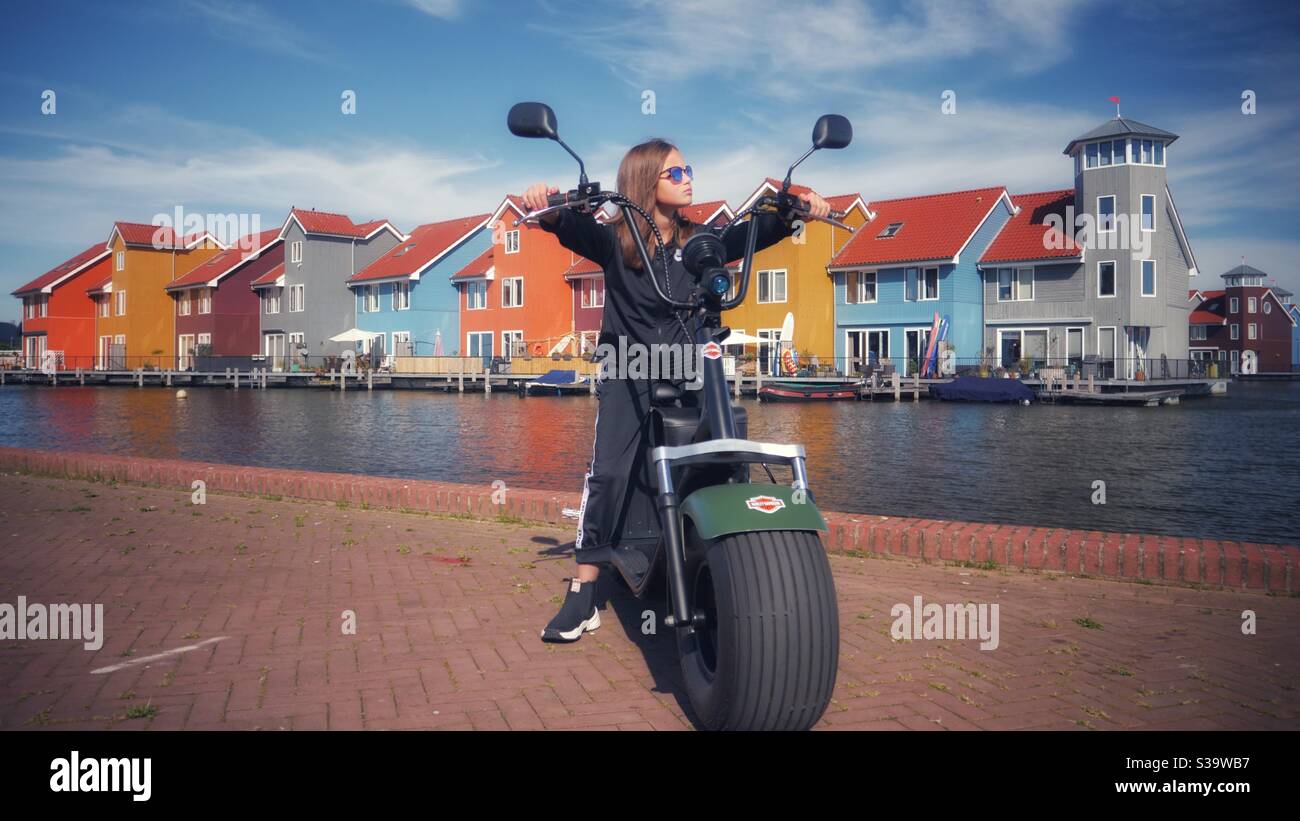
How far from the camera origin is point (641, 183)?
419 cm

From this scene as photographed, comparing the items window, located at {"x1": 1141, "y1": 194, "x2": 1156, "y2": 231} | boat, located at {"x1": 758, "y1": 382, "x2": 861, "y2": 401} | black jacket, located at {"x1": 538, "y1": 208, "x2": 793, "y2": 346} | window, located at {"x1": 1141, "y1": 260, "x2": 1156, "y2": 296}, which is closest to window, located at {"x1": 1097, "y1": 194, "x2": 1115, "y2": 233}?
window, located at {"x1": 1141, "y1": 194, "x2": 1156, "y2": 231}

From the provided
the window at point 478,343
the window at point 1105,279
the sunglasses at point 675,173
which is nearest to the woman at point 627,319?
the sunglasses at point 675,173

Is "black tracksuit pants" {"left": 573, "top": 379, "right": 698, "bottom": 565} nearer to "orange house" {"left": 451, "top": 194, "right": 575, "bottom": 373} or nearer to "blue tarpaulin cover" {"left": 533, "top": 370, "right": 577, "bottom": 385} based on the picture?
"blue tarpaulin cover" {"left": 533, "top": 370, "right": 577, "bottom": 385}

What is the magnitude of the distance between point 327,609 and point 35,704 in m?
1.45

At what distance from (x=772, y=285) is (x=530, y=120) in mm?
47872

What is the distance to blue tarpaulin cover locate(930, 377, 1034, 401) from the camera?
121 feet

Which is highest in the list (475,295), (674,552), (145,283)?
(145,283)

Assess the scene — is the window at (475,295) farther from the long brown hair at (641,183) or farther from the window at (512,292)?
the long brown hair at (641,183)

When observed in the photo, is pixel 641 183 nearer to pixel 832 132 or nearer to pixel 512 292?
pixel 832 132

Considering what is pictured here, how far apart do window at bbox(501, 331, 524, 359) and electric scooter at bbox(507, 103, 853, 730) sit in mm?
50763

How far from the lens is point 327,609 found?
190 inches

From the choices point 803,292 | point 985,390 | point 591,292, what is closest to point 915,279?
point 803,292
